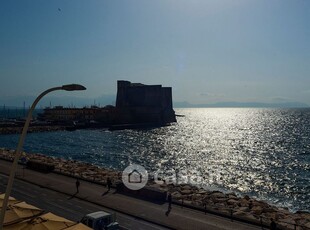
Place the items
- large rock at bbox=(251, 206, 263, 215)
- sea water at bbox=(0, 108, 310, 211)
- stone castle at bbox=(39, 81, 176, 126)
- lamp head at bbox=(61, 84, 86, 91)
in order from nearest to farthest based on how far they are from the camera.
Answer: lamp head at bbox=(61, 84, 86, 91) < large rock at bbox=(251, 206, 263, 215) < sea water at bbox=(0, 108, 310, 211) < stone castle at bbox=(39, 81, 176, 126)

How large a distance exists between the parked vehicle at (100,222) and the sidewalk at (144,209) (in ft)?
11.2

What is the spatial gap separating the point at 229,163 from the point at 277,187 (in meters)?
20.0

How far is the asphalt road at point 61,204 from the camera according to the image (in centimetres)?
2084

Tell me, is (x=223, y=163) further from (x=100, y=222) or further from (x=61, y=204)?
(x=100, y=222)

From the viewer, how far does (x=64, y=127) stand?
5359 inches

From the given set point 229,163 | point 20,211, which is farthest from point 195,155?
point 20,211

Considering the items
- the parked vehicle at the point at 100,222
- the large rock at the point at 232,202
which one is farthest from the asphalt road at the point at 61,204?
the large rock at the point at 232,202

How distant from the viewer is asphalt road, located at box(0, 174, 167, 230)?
68.4 feet

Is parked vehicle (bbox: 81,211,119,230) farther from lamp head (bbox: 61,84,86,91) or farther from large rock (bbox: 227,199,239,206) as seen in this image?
large rock (bbox: 227,199,239,206)

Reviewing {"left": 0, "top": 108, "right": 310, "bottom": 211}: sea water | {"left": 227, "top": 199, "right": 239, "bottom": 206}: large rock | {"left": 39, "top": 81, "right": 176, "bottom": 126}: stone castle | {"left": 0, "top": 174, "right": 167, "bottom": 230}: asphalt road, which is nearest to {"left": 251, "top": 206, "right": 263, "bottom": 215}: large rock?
{"left": 227, "top": 199, "right": 239, "bottom": 206}: large rock

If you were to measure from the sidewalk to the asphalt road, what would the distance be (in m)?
0.64

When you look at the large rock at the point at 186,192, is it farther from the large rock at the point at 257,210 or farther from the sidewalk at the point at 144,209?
the sidewalk at the point at 144,209

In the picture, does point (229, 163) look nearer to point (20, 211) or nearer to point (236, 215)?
point (236, 215)

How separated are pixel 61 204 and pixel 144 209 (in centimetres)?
692
